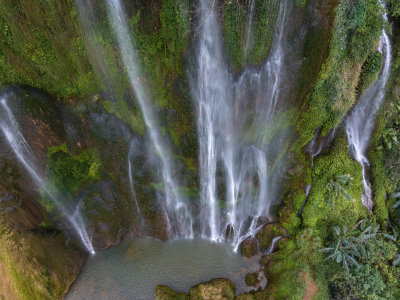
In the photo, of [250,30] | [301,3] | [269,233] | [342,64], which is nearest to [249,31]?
[250,30]

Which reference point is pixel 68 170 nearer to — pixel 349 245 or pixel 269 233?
pixel 269 233

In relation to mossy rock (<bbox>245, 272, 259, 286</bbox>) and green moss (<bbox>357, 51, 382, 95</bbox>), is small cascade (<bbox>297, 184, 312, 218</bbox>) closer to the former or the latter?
mossy rock (<bbox>245, 272, 259, 286</bbox>)

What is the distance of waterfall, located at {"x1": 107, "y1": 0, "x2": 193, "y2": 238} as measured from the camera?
6.59 metres

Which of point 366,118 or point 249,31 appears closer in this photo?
point 249,31

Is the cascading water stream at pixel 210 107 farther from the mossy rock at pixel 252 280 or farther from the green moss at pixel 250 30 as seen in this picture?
the mossy rock at pixel 252 280

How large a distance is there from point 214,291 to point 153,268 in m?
2.37

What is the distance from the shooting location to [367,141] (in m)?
8.69

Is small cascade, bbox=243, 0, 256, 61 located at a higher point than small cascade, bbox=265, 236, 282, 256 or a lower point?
higher

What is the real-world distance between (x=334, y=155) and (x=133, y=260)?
8.14 m

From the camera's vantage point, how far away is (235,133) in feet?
27.8

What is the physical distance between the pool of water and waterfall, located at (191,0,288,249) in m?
0.82

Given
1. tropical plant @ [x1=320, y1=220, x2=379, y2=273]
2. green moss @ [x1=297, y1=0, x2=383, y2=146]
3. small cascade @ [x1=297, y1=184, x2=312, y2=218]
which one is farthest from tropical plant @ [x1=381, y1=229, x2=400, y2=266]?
green moss @ [x1=297, y1=0, x2=383, y2=146]

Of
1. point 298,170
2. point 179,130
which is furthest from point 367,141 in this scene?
point 179,130

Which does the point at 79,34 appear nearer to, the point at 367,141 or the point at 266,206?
the point at 266,206
